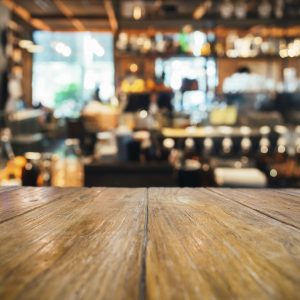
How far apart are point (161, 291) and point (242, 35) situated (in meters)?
7.71

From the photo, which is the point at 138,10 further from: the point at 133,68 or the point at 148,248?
the point at 148,248

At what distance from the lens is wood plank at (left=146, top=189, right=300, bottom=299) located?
1.62 ft


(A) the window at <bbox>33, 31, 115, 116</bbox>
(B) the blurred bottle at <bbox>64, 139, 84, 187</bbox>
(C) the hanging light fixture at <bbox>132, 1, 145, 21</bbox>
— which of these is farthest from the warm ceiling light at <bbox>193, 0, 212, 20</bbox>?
(A) the window at <bbox>33, 31, 115, 116</bbox>

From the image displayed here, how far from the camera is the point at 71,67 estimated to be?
12.1 m

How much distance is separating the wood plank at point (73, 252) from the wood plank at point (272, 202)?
26 centimetres

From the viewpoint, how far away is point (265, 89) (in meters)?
6.14

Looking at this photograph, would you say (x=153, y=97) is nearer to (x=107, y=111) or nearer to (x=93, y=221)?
(x=107, y=111)

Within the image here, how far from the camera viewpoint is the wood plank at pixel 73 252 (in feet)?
1.61

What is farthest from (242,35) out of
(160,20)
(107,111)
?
(107,111)

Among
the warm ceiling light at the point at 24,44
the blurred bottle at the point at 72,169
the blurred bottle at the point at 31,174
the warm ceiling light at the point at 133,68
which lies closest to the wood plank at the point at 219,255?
the blurred bottle at the point at 31,174

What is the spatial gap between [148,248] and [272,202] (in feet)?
1.74

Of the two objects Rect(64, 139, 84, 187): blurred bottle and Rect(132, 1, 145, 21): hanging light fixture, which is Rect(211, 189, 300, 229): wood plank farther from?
Rect(132, 1, 145, 21): hanging light fixture

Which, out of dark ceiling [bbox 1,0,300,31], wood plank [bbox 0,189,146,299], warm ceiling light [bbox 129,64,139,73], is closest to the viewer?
wood plank [bbox 0,189,146,299]

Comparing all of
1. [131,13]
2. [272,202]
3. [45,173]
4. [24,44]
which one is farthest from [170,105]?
[272,202]
